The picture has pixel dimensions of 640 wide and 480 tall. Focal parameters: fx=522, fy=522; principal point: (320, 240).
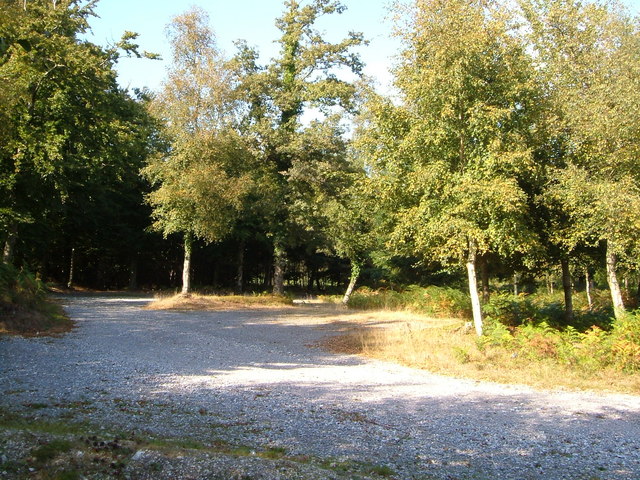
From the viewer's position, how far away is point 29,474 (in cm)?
398

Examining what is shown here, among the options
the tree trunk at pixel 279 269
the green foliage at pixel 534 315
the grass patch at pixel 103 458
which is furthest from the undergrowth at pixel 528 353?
the tree trunk at pixel 279 269

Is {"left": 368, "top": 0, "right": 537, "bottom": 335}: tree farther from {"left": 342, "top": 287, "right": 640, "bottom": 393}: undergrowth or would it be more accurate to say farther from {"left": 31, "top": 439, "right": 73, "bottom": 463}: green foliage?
{"left": 31, "top": 439, "right": 73, "bottom": 463}: green foliage

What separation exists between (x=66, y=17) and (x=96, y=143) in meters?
4.77

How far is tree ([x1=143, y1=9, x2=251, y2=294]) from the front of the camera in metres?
25.7

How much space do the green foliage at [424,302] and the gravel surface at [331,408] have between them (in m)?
14.4

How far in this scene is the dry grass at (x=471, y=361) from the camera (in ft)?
33.2

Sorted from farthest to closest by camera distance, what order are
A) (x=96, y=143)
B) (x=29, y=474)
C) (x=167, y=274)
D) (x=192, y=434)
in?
(x=167, y=274) < (x=96, y=143) < (x=192, y=434) < (x=29, y=474)

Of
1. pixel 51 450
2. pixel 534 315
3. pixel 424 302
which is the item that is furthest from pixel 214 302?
pixel 51 450

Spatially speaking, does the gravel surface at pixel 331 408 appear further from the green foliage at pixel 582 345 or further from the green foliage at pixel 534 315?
the green foliage at pixel 534 315

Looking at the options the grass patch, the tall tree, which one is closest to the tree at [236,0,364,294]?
the tall tree

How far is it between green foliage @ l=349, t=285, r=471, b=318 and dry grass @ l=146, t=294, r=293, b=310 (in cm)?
466

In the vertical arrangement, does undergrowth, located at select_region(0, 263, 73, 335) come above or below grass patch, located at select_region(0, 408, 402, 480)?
above

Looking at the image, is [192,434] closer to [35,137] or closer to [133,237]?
[35,137]

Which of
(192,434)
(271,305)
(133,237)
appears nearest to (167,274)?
(133,237)
